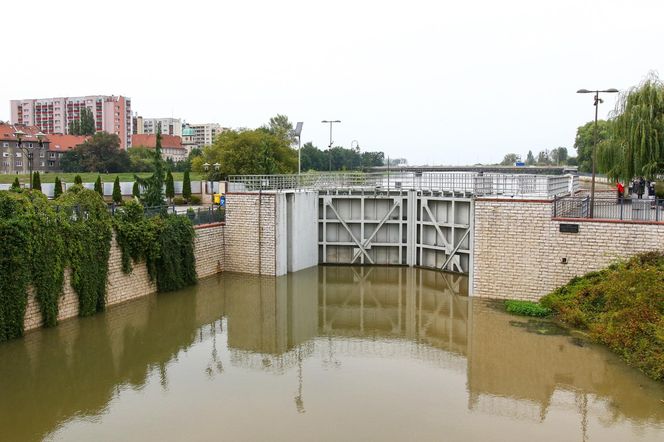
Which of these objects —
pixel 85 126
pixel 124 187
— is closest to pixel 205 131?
pixel 85 126

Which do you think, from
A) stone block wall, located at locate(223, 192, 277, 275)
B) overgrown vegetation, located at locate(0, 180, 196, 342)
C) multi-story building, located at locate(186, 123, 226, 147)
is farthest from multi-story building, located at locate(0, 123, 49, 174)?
multi-story building, located at locate(186, 123, 226, 147)

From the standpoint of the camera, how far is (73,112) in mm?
145125

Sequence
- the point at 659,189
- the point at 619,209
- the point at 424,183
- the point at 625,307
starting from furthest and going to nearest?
the point at 659,189 < the point at 424,183 < the point at 619,209 < the point at 625,307

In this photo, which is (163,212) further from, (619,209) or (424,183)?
(619,209)

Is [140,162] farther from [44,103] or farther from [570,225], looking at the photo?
[44,103]

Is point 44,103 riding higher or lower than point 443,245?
higher

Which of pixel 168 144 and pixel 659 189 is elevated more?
pixel 168 144

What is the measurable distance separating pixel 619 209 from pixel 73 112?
14619 centimetres

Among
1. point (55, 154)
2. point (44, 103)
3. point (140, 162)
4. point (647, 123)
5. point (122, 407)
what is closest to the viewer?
point (122, 407)

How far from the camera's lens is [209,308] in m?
20.1

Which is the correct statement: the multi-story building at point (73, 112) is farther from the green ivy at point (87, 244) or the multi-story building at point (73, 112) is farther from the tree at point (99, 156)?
the green ivy at point (87, 244)

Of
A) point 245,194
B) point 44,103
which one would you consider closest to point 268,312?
point 245,194

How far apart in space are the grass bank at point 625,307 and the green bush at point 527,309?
266 millimetres

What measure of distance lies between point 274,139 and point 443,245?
88.6 feet
